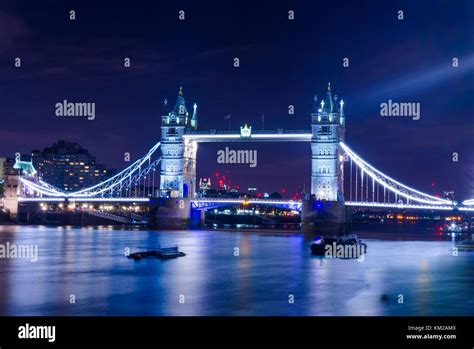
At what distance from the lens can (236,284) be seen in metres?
35.8

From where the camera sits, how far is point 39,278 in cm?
3712

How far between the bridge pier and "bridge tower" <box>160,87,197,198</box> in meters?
16.5

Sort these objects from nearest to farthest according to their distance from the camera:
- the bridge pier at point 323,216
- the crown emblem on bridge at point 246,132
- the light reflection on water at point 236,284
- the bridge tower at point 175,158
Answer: the light reflection on water at point 236,284
the bridge pier at point 323,216
the crown emblem on bridge at point 246,132
the bridge tower at point 175,158

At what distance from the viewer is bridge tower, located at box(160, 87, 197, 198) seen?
303 feet

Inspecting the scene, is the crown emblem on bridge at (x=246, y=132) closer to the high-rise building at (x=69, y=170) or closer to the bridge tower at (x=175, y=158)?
the bridge tower at (x=175, y=158)

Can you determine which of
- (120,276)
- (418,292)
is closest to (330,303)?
(418,292)

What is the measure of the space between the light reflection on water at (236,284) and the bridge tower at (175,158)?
3702 centimetres

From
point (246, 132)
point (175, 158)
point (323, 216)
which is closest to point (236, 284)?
point (323, 216)

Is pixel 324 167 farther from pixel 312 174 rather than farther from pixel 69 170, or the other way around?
pixel 69 170

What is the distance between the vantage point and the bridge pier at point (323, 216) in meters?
81.6

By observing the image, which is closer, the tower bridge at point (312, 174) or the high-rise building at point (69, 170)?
the tower bridge at point (312, 174)

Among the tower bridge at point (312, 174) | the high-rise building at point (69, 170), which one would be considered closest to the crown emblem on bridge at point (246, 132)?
the tower bridge at point (312, 174)
